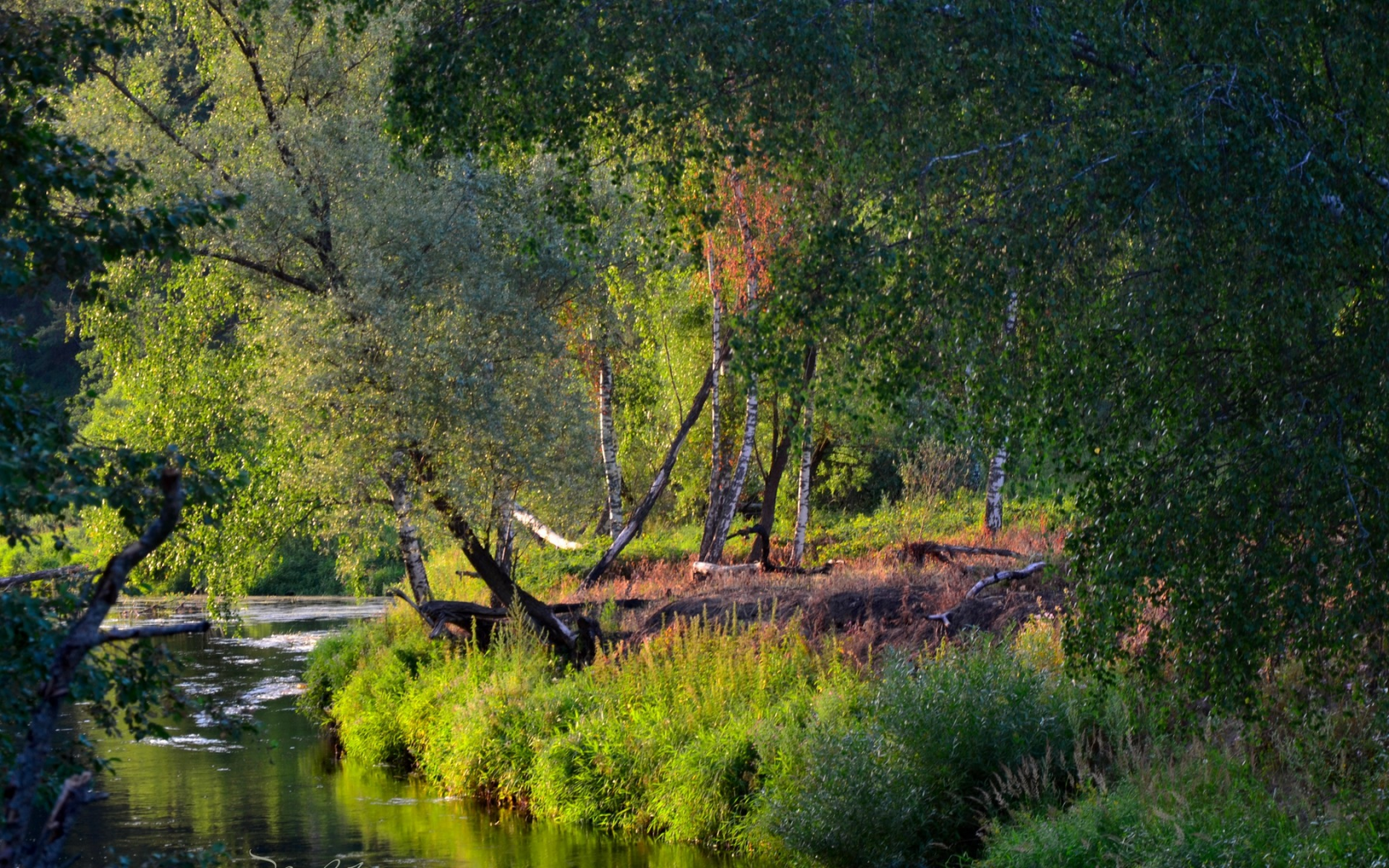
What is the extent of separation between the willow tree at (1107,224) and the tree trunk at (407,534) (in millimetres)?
9180

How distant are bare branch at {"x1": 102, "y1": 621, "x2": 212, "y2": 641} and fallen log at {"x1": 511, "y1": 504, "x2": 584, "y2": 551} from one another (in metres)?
15.6

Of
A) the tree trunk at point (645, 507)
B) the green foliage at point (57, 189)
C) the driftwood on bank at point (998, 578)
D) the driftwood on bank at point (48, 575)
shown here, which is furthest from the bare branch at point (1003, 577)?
the green foliage at point (57, 189)

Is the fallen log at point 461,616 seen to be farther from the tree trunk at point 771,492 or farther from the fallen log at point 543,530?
the tree trunk at point 771,492

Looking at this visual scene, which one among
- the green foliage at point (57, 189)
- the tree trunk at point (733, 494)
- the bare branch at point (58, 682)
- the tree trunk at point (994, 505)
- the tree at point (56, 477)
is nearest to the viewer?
the bare branch at point (58, 682)

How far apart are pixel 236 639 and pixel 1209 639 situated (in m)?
25.1

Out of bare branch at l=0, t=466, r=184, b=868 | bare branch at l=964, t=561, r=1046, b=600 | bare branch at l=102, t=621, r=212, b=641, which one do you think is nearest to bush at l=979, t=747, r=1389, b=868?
bare branch at l=964, t=561, r=1046, b=600

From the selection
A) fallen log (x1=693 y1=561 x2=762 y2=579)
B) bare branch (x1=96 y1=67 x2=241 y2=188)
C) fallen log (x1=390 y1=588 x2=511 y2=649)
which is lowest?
fallen log (x1=390 y1=588 x2=511 y2=649)

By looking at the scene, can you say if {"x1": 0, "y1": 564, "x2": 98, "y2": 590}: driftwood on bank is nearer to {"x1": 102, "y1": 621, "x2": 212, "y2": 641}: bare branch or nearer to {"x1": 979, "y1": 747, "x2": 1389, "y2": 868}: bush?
{"x1": 102, "y1": 621, "x2": 212, "y2": 641}: bare branch

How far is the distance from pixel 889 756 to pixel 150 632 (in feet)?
24.0

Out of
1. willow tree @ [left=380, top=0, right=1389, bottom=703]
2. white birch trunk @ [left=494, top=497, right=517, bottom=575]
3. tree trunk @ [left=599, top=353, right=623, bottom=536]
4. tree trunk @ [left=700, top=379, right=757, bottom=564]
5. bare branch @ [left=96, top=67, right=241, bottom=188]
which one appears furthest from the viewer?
tree trunk @ [left=599, top=353, right=623, bottom=536]

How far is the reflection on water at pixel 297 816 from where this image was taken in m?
12.1

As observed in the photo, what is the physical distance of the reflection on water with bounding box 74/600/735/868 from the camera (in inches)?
476

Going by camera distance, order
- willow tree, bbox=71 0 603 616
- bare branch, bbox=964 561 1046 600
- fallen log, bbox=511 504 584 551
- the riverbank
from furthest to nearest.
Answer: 1. fallen log, bbox=511 504 584 551
2. willow tree, bbox=71 0 603 616
3. bare branch, bbox=964 561 1046 600
4. the riverbank

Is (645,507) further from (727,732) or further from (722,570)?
(727,732)
